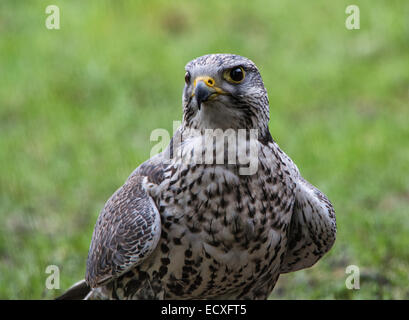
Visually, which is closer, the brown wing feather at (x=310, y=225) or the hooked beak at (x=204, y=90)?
the hooked beak at (x=204, y=90)

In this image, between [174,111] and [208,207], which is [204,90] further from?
[174,111]

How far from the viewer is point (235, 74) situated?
310 cm

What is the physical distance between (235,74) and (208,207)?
0.64 metres

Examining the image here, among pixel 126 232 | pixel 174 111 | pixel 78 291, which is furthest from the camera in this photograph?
pixel 174 111

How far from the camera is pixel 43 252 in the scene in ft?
16.8

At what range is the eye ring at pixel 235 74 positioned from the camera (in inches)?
122

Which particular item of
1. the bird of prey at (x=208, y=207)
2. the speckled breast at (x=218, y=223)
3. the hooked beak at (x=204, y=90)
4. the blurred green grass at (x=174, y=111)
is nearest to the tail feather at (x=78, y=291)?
the bird of prey at (x=208, y=207)

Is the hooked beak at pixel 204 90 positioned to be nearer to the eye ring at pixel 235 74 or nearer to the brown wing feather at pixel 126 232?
the eye ring at pixel 235 74

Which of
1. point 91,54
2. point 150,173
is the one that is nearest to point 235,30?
point 91,54

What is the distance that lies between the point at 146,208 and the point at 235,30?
5609 mm

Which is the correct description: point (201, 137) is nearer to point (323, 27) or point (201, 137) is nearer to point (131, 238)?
point (131, 238)

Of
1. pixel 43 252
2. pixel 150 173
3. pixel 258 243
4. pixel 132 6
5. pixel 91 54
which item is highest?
pixel 132 6

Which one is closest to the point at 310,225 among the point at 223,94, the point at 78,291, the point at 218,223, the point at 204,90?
the point at 218,223

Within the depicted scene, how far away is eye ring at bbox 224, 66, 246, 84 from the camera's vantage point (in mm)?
3088
